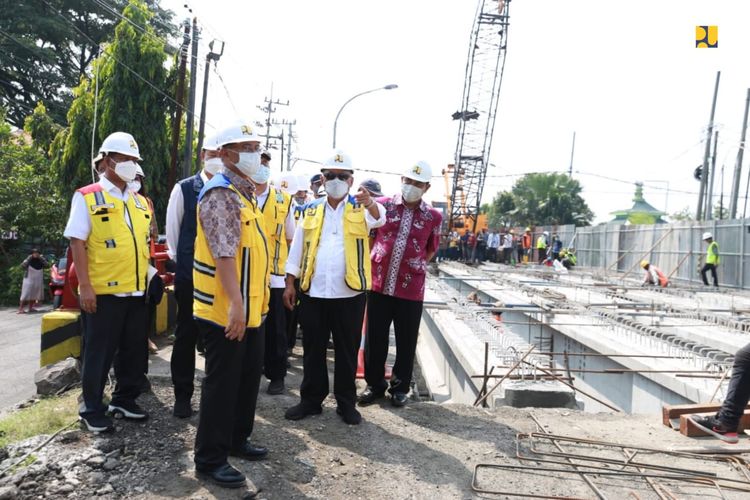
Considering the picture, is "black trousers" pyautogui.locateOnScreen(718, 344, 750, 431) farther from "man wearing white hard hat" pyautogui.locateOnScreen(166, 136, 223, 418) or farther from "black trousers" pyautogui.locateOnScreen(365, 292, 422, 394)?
"man wearing white hard hat" pyautogui.locateOnScreen(166, 136, 223, 418)

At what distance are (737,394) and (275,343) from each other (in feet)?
11.0

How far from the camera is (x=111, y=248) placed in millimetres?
3965

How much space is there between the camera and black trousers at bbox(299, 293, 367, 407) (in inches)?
168

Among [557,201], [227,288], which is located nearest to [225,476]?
[227,288]

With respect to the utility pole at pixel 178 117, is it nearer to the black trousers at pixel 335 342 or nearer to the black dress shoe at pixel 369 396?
the black dress shoe at pixel 369 396

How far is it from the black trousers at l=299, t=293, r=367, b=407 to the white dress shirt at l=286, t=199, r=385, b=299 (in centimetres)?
7

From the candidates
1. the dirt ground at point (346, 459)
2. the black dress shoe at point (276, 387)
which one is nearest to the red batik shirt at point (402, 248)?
the dirt ground at point (346, 459)

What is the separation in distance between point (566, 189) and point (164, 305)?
43.4 m

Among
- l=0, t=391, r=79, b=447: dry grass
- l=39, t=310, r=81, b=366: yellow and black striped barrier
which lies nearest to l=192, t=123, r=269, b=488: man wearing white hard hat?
l=0, t=391, r=79, b=447: dry grass

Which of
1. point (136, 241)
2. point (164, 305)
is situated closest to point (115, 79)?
point (164, 305)

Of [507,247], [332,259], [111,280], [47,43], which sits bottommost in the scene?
[111,280]

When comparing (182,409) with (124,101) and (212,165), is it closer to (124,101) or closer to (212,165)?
(212,165)

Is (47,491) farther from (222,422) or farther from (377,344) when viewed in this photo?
(377,344)

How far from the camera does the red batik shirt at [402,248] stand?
470cm
